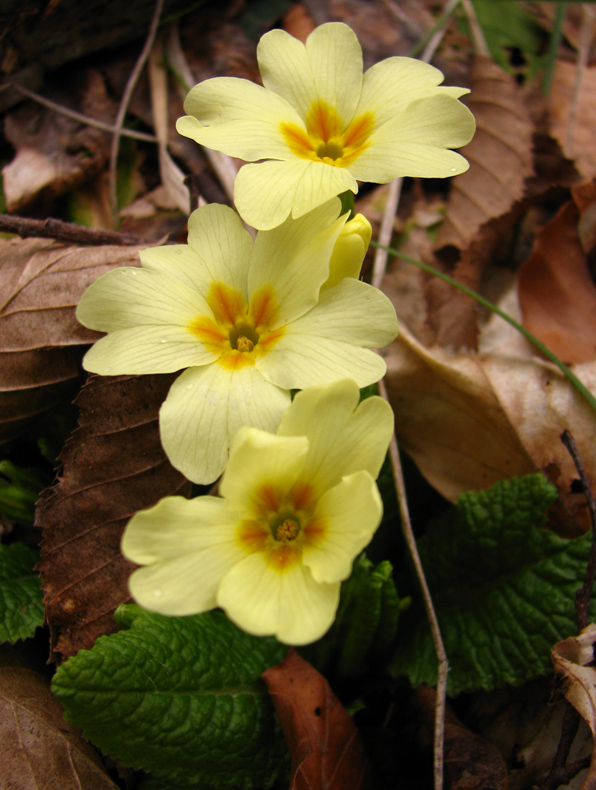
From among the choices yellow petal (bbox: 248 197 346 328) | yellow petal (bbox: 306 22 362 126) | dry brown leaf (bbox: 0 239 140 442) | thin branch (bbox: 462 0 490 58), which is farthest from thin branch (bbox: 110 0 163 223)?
thin branch (bbox: 462 0 490 58)

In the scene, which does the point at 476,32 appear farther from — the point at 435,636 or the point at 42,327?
the point at 435,636

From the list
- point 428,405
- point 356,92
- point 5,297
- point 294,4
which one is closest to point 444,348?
point 428,405

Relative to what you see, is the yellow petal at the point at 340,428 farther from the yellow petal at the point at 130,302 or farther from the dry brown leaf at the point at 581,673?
the dry brown leaf at the point at 581,673

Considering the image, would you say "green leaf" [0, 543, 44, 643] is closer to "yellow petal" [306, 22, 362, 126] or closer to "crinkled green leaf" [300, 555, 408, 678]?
"crinkled green leaf" [300, 555, 408, 678]

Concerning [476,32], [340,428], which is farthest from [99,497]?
[476,32]

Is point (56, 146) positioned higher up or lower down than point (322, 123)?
lower down

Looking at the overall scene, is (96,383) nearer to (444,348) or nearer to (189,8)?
(444,348)
